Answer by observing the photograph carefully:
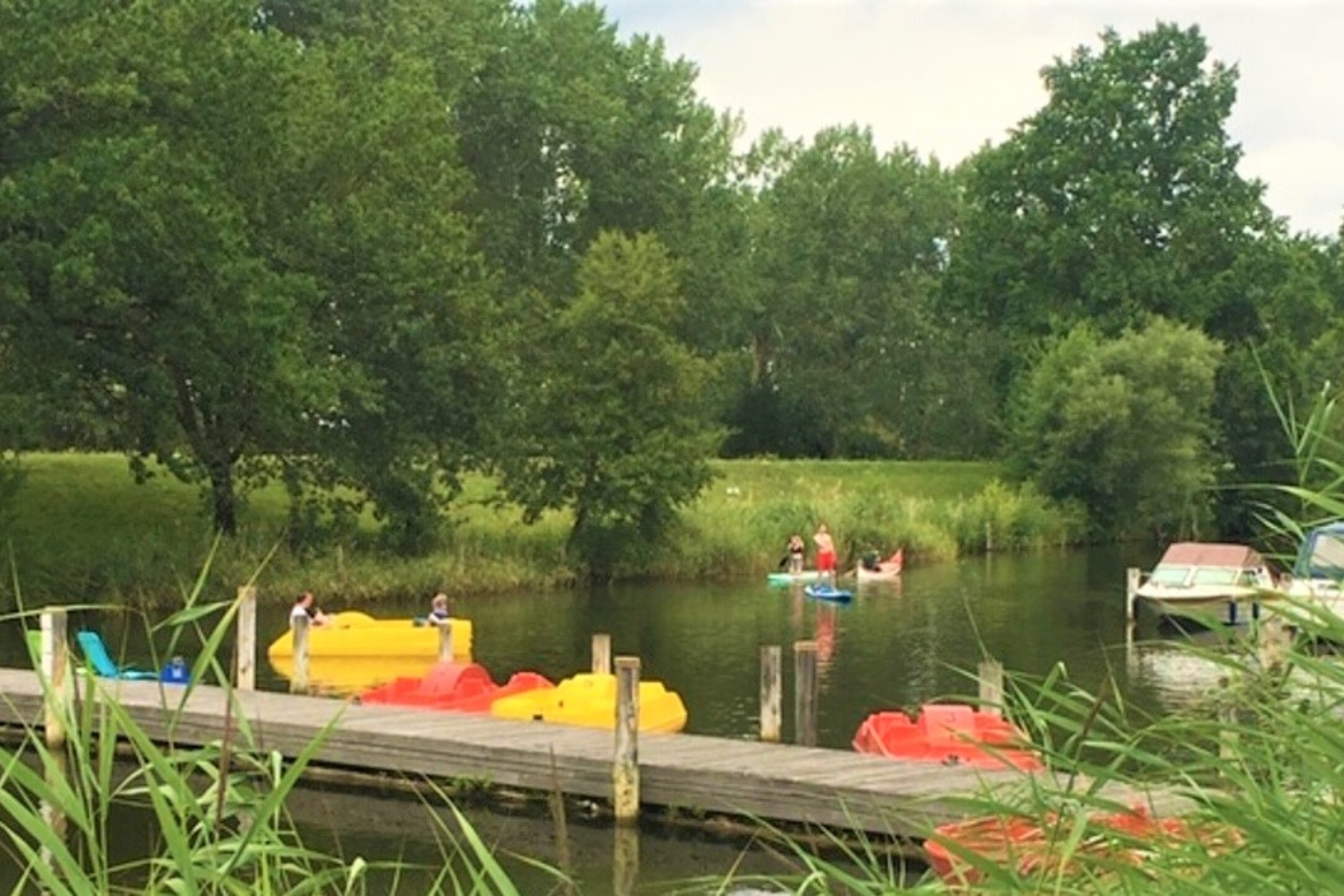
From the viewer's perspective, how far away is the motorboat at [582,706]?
1742 cm

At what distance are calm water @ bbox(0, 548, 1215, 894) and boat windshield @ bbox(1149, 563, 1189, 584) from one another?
926 millimetres

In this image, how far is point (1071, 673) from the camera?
2439 centimetres

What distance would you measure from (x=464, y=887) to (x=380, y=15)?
44004 millimetres

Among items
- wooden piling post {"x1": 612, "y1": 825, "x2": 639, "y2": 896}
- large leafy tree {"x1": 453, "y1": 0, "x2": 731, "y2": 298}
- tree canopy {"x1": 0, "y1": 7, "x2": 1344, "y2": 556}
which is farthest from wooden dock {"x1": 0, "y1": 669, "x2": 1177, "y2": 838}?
large leafy tree {"x1": 453, "y1": 0, "x2": 731, "y2": 298}

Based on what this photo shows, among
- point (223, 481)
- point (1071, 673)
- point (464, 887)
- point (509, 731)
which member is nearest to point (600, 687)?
point (509, 731)

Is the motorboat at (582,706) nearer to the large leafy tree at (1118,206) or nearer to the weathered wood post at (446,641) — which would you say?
the weathered wood post at (446,641)

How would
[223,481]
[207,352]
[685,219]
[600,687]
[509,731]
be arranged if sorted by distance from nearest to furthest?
[509,731]
[600,687]
[207,352]
[223,481]
[685,219]

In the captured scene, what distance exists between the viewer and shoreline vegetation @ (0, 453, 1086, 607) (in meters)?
30.6

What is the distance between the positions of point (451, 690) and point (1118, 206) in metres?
46.7

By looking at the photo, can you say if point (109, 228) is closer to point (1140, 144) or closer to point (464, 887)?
point (464, 887)

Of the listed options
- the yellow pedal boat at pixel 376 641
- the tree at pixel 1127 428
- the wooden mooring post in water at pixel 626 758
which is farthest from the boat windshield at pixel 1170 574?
the wooden mooring post in water at pixel 626 758

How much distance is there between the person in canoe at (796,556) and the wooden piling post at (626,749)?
78.5ft

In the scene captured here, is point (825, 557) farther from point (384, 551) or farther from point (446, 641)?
point (446, 641)

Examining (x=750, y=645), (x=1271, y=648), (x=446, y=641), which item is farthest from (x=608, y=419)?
(x=1271, y=648)
